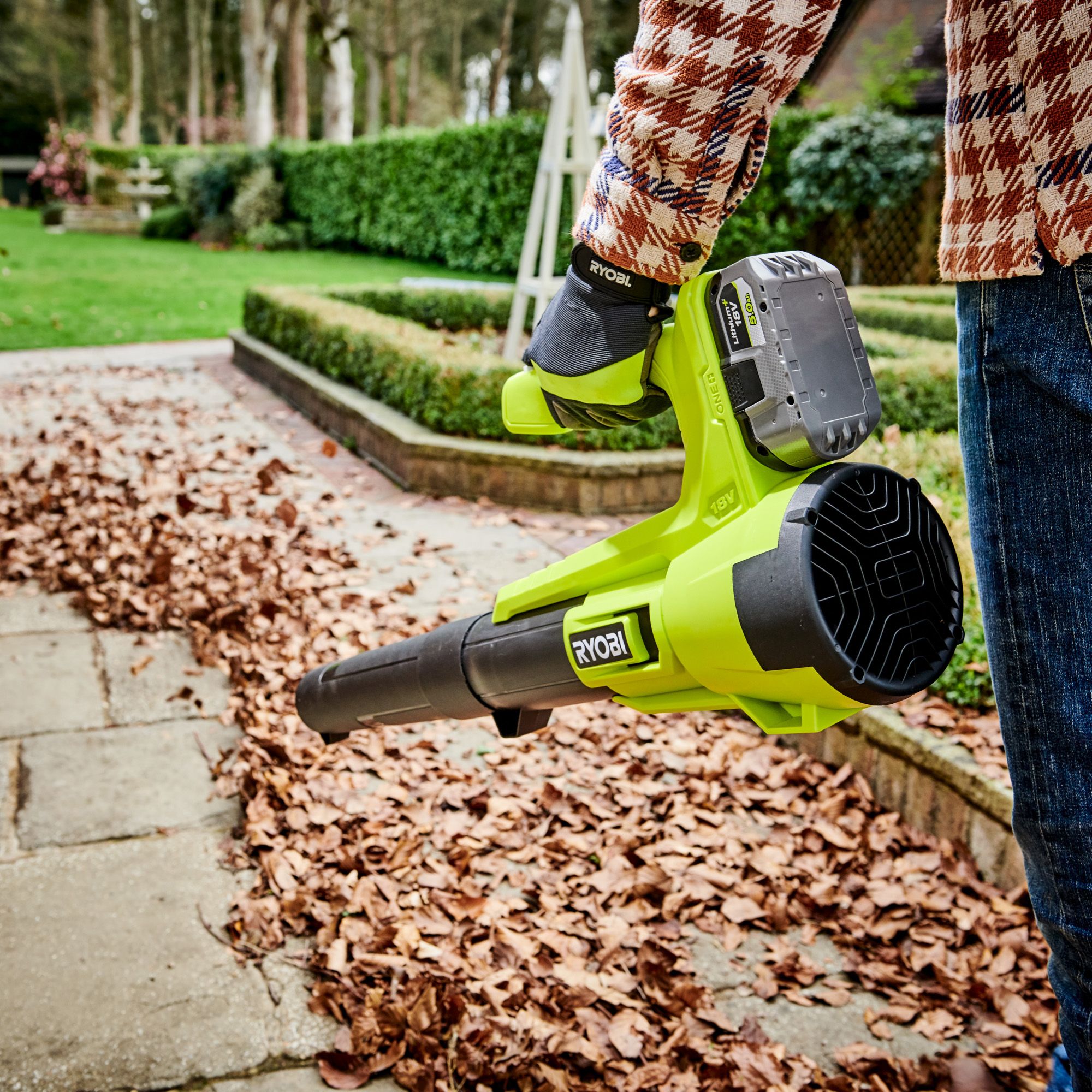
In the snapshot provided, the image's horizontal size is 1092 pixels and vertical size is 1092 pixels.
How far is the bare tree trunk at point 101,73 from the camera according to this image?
1348 inches

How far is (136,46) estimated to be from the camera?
35531 mm

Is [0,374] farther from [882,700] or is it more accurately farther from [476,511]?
[882,700]

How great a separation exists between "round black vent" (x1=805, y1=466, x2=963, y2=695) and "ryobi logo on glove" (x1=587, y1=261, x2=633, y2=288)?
0.35 metres

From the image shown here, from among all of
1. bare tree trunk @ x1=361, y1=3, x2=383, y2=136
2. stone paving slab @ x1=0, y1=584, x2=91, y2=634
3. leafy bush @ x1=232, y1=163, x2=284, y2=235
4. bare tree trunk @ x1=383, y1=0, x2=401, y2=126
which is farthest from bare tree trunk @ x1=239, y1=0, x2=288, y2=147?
stone paving slab @ x1=0, y1=584, x2=91, y2=634

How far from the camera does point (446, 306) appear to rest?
9.62 metres

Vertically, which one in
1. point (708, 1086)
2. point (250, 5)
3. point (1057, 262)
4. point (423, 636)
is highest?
point (250, 5)

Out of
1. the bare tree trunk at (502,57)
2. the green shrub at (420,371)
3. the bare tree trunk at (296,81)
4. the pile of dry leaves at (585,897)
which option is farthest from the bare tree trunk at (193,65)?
the pile of dry leaves at (585,897)

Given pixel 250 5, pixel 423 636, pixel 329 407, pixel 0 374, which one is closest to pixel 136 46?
pixel 250 5

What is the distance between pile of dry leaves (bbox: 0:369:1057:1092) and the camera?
209 centimetres

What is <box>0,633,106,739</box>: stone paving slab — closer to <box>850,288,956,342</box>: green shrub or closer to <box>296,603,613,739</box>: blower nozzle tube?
<box>296,603,613,739</box>: blower nozzle tube

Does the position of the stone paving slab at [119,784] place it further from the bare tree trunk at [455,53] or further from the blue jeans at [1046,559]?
the bare tree trunk at [455,53]

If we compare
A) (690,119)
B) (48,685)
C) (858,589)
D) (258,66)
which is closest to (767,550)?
(858,589)

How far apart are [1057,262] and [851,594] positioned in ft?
1.35

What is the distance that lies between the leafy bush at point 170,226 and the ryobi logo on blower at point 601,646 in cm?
2438
